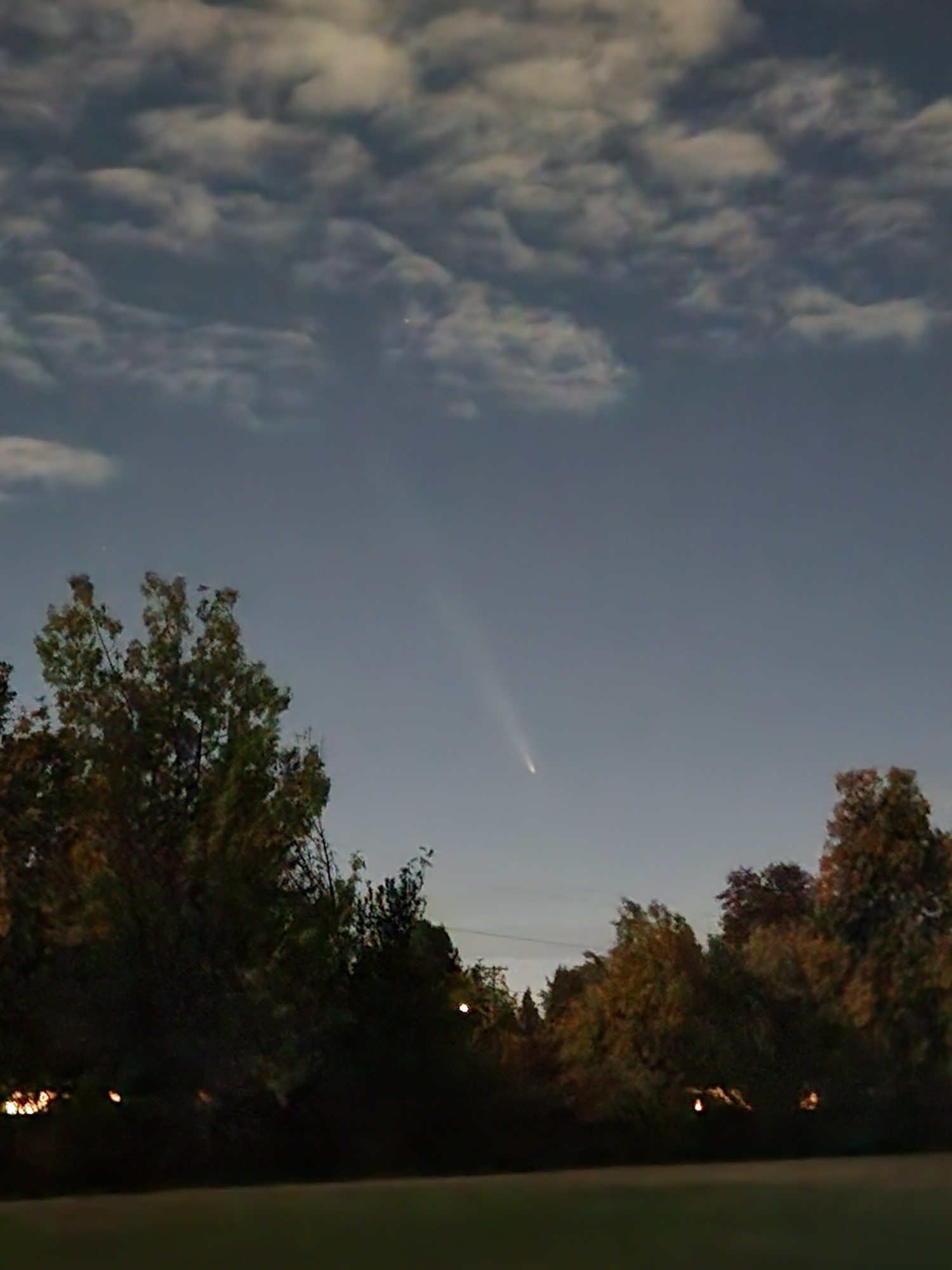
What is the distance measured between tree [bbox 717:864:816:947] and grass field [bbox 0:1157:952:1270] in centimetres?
6053

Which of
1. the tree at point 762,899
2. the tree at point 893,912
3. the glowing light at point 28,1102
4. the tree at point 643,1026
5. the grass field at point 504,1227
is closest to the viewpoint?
the grass field at point 504,1227

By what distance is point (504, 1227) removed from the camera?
2280 cm

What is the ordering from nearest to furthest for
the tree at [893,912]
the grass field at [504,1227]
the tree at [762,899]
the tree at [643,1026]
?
1. the grass field at [504,1227]
2. the tree at [643,1026]
3. the tree at [893,912]
4. the tree at [762,899]

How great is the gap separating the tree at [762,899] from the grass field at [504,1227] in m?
60.5

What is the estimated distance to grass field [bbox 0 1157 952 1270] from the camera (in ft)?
56.6

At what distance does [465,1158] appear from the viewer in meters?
48.1

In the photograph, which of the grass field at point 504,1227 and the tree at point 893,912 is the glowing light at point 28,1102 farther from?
the tree at point 893,912

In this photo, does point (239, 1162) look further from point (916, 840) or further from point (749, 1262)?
point (916, 840)

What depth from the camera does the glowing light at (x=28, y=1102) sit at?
129 feet

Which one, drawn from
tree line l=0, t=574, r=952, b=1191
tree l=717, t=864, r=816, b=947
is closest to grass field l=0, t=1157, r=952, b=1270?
tree line l=0, t=574, r=952, b=1191

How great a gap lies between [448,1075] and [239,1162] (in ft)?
27.3

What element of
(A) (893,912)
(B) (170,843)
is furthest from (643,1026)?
(B) (170,843)

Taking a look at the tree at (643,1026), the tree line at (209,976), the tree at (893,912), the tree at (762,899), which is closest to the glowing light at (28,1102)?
the tree line at (209,976)

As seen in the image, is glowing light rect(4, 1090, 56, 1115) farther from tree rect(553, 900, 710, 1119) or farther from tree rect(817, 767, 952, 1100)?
tree rect(817, 767, 952, 1100)
